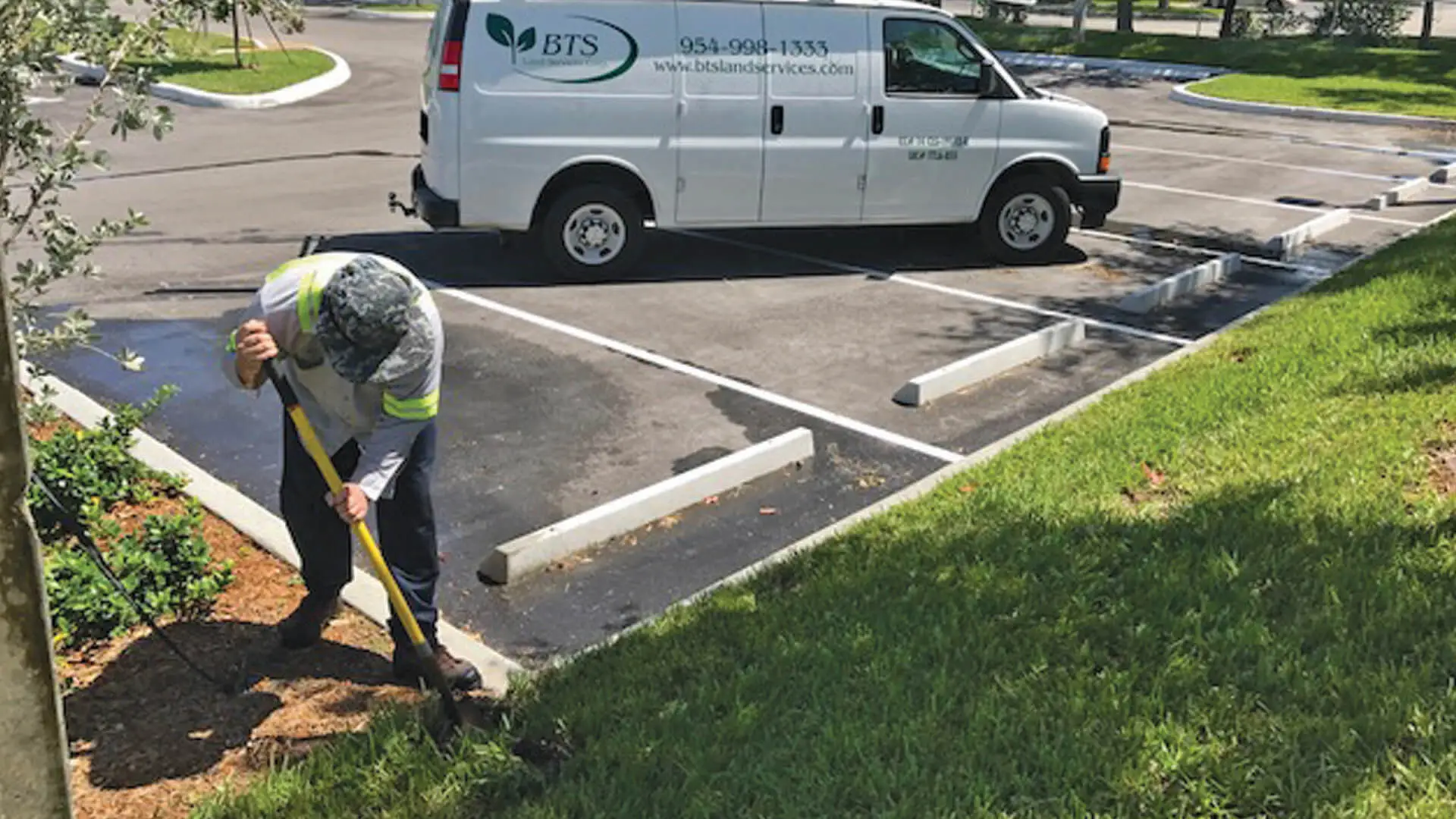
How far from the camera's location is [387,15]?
36781 mm

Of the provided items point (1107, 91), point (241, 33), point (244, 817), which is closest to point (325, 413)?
point (244, 817)

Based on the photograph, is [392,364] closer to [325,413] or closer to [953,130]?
[325,413]

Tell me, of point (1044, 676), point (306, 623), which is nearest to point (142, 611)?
point (306, 623)

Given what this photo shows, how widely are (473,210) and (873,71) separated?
10.7 ft

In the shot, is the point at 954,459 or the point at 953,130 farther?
the point at 953,130

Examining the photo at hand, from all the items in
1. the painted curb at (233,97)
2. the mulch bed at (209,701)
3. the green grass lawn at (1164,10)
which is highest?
the green grass lawn at (1164,10)

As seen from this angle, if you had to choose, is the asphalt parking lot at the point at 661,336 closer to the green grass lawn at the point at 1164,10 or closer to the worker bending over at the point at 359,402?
the worker bending over at the point at 359,402

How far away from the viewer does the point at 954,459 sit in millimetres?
6363

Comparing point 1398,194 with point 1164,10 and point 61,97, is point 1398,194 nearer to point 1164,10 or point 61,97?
point 61,97

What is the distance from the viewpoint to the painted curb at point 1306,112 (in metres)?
19.3

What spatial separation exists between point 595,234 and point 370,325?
20.0 ft

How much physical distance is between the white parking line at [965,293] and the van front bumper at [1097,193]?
1.67 metres

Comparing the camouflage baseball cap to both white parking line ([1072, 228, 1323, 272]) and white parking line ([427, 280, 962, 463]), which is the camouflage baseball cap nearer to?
white parking line ([427, 280, 962, 463])

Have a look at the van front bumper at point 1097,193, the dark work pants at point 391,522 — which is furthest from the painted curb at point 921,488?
the van front bumper at point 1097,193
